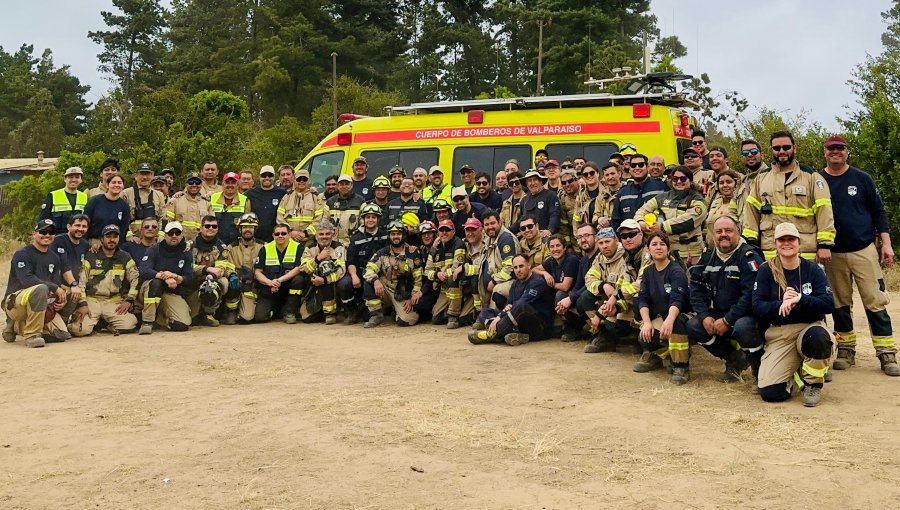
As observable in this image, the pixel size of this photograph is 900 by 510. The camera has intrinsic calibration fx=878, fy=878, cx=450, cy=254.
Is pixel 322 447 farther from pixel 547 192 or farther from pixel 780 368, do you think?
pixel 547 192

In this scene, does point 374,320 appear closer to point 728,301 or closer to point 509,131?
point 509,131

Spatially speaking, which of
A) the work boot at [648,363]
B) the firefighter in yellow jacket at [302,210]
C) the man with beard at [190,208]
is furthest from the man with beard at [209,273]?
the work boot at [648,363]

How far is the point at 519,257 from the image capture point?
8.91 meters

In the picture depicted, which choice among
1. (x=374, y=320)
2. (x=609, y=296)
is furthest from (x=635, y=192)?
(x=374, y=320)

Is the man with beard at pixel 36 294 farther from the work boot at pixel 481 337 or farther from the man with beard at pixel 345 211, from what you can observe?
the work boot at pixel 481 337

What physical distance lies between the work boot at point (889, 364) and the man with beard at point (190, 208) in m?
7.74

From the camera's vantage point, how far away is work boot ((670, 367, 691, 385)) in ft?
22.4

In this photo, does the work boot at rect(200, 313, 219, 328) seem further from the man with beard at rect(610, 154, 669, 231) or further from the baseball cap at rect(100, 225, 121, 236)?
the man with beard at rect(610, 154, 669, 231)

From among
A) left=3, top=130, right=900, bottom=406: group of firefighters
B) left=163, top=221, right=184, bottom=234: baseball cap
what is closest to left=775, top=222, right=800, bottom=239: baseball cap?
left=3, top=130, right=900, bottom=406: group of firefighters

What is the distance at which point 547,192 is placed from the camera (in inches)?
380

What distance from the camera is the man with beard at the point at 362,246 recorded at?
35.3 ft

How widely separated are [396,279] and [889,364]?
5.42m

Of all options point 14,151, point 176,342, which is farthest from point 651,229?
point 14,151

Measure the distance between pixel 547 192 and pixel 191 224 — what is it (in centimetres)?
452
